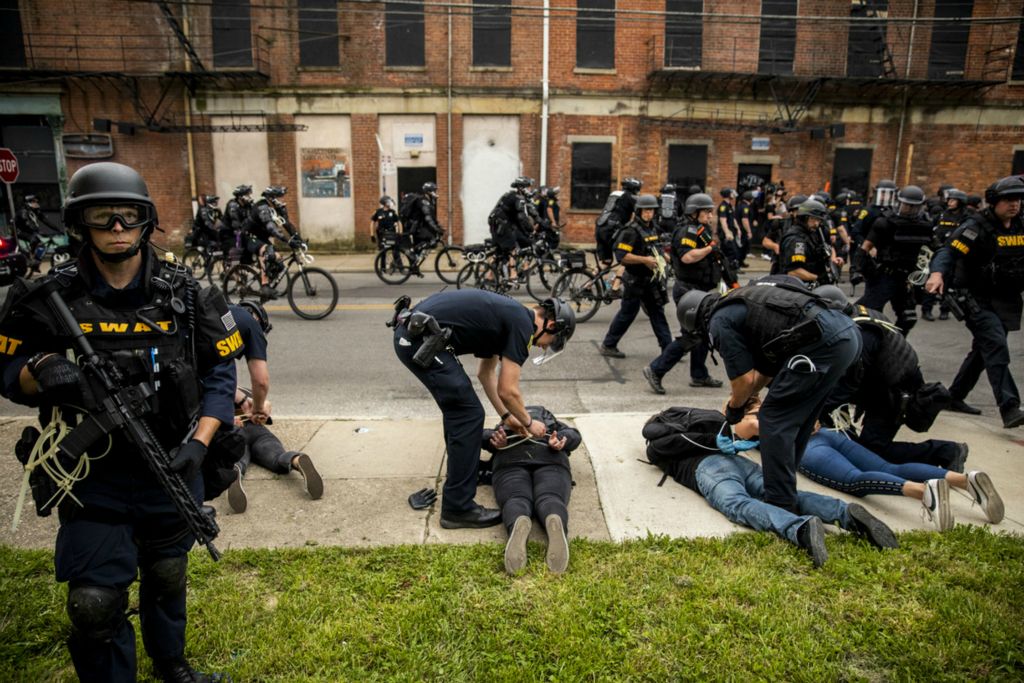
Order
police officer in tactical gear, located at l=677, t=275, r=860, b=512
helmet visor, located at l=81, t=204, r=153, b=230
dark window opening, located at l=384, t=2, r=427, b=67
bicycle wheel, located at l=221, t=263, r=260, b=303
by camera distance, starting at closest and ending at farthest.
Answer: helmet visor, located at l=81, t=204, r=153, b=230 → police officer in tactical gear, located at l=677, t=275, r=860, b=512 → bicycle wheel, located at l=221, t=263, r=260, b=303 → dark window opening, located at l=384, t=2, r=427, b=67

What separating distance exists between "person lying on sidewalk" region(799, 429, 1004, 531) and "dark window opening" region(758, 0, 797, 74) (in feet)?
→ 64.3

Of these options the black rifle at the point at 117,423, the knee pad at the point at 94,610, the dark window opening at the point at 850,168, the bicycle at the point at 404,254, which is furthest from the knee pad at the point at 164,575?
the dark window opening at the point at 850,168

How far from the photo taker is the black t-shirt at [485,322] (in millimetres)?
4172

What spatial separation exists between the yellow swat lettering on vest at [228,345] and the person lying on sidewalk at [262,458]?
1.83m

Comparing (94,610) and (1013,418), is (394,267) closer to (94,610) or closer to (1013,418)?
(1013,418)

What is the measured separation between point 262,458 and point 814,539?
142 inches

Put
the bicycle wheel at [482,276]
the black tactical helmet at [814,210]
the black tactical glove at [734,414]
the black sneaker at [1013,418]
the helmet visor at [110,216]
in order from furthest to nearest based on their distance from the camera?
the bicycle wheel at [482,276]
the black tactical helmet at [814,210]
the black sneaker at [1013,418]
the black tactical glove at [734,414]
the helmet visor at [110,216]

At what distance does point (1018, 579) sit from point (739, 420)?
5.28ft

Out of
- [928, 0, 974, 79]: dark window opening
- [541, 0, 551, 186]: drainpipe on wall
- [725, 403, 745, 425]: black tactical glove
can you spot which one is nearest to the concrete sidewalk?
[725, 403, 745, 425]: black tactical glove

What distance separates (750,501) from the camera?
4.27 meters

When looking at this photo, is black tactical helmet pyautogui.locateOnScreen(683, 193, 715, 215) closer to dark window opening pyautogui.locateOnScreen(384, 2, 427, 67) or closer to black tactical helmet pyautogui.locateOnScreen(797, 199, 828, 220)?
black tactical helmet pyautogui.locateOnScreen(797, 199, 828, 220)

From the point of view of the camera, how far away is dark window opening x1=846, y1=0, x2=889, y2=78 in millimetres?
21562

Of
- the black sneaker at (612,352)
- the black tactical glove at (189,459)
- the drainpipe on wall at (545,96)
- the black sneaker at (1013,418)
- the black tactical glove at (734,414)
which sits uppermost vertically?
the drainpipe on wall at (545,96)

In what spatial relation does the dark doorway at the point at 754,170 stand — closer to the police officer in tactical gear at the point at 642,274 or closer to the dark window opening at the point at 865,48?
the dark window opening at the point at 865,48
